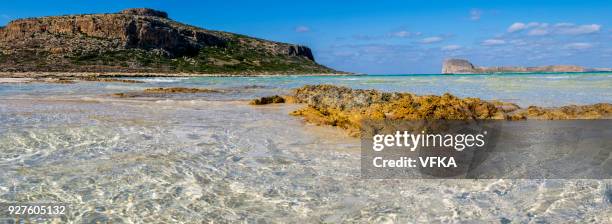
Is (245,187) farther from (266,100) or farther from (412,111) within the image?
(266,100)

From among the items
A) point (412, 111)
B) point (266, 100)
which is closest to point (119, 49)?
point (266, 100)

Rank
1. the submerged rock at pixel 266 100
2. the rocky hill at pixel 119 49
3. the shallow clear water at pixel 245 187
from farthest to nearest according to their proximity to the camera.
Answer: the rocky hill at pixel 119 49, the submerged rock at pixel 266 100, the shallow clear water at pixel 245 187

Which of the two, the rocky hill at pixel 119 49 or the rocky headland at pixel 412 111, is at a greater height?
the rocky hill at pixel 119 49

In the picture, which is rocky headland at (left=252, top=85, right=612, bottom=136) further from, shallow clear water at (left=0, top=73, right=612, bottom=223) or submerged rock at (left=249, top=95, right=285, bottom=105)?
submerged rock at (left=249, top=95, right=285, bottom=105)

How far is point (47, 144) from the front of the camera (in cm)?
664

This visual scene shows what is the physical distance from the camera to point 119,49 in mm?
92500

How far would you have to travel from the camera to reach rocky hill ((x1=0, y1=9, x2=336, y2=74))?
79562mm

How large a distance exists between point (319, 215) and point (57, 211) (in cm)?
221

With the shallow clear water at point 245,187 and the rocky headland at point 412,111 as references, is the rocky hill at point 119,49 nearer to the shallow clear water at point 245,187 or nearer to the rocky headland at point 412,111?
the rocky headland at point 412,111

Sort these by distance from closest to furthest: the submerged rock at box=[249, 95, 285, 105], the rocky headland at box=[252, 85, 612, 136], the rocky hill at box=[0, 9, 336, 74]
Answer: the rocky headland at box=[252, 85, 612, 136] < the submerged rock at box=[249, 95, 285, 105] < the rocky hill at box=[0, 9, 336, 74]

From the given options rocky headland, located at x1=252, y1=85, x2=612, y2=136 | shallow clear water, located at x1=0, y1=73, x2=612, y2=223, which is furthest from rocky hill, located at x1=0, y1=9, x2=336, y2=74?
shallow clear water, located at x1=0, y1=73, x2=612, y2=223

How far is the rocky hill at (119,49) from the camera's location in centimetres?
7956

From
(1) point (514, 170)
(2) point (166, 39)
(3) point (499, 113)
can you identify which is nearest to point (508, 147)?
(1) point (514, 170)

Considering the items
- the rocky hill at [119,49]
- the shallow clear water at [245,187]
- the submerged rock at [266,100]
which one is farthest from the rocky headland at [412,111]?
the rocky hill at [119,49]
